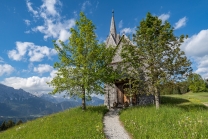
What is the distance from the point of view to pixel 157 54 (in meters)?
17.5

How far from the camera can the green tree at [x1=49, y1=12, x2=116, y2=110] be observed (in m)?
18.1

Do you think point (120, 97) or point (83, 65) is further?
point (120, 97)

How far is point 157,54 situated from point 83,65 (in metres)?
8.26

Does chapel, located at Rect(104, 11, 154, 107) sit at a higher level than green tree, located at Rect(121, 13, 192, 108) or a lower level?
lower

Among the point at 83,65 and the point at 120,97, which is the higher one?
the point at 83,65

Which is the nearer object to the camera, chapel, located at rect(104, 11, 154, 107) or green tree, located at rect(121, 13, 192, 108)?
green tree, located at rect(121, 13, 192, 108)

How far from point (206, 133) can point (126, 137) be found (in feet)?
15.5

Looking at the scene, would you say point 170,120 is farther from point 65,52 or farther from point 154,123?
point 65,52

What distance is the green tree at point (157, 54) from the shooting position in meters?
17.2

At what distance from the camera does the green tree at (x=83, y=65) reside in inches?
712

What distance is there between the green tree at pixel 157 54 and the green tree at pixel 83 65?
3085mm

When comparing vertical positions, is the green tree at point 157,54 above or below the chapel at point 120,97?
above

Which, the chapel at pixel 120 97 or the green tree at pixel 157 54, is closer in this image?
the green tree at pixel 157 54

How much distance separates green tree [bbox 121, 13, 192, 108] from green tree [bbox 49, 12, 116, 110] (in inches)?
121
